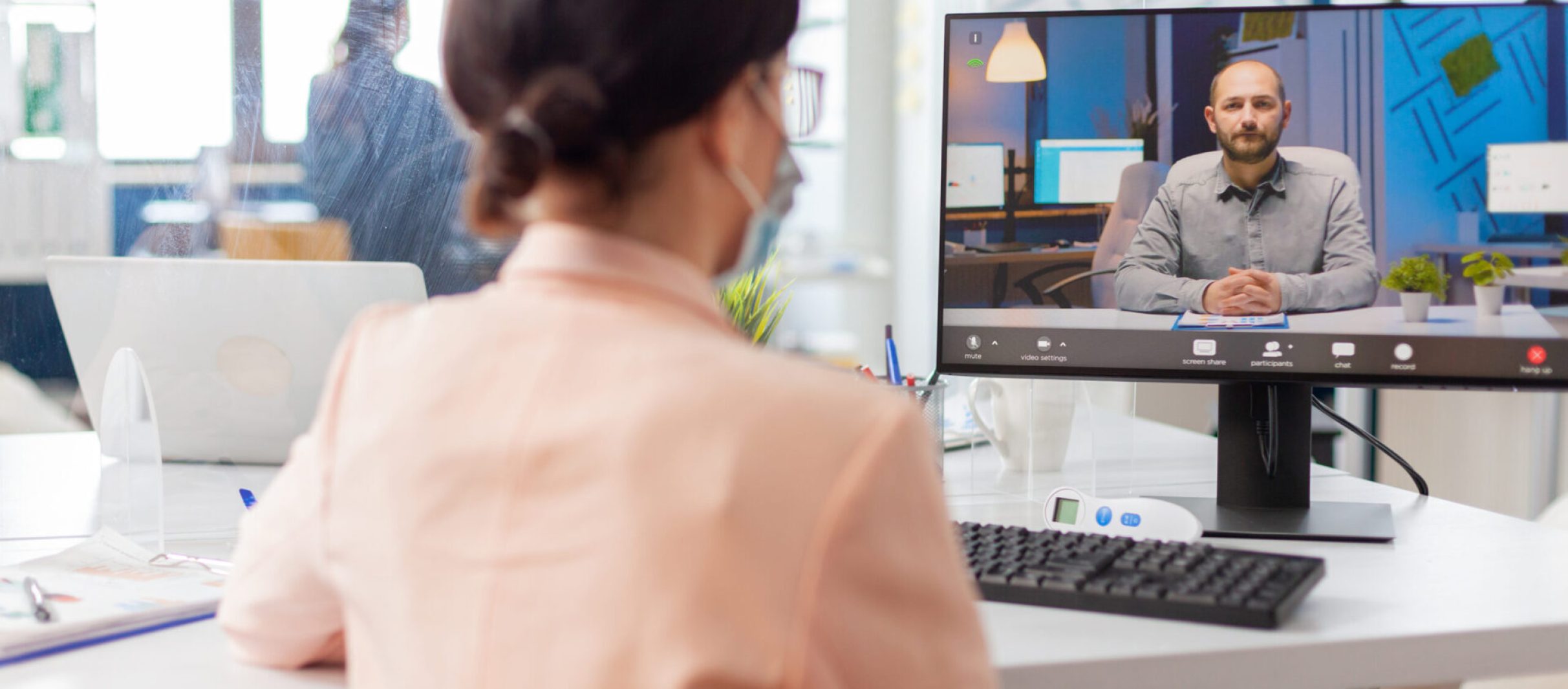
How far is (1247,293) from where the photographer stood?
4.05 feet

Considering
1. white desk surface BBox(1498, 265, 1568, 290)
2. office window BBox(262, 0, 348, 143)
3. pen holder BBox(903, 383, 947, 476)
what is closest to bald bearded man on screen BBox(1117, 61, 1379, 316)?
white desk surface BBox(1498, 265, 1568, 290)

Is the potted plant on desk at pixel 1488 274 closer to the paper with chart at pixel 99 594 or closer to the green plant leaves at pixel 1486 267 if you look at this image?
the green plant leaves at pixel 1486 267

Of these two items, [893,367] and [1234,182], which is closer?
[1234,182]

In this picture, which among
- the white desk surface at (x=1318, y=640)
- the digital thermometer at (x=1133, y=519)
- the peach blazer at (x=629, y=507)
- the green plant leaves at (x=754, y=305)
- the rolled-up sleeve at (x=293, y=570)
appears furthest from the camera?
the green plant leaves at (x=754, y=305)

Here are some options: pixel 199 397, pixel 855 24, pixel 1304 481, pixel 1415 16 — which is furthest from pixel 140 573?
pixel 855 24

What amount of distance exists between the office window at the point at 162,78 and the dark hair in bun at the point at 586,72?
0.75m

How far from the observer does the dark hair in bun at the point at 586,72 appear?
0.54 metres

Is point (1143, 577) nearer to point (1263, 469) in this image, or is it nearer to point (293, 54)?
point (1263, 469)

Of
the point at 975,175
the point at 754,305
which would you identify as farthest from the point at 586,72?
the point at 754,305

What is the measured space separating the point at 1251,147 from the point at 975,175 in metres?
0.27

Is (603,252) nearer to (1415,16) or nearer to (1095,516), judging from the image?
(1095,516)

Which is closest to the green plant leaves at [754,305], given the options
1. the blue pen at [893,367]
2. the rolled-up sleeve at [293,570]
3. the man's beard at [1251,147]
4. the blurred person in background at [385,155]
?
the blue pen at [893,367]

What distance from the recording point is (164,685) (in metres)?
0.79

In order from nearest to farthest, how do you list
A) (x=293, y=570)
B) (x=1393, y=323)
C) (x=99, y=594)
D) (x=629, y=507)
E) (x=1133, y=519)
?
(x=629, y=507) → (x=293, y=570) → (x=99, y=594) → (x=1133, y=519) → (x=1393, y=323)
